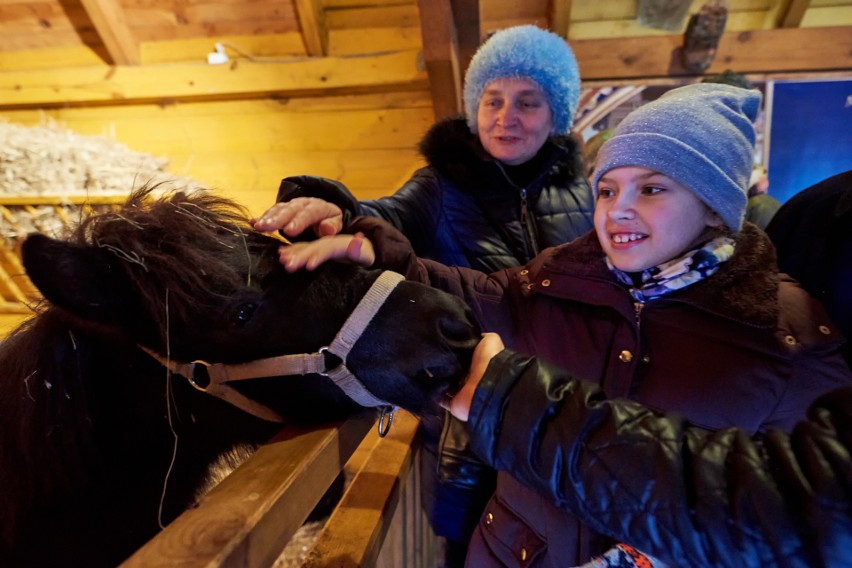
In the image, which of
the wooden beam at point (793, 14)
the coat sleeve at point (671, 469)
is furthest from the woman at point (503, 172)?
the wooden beam at point (793, 14)

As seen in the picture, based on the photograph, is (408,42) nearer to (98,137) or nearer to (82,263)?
(98,137)

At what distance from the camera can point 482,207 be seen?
1.57 m

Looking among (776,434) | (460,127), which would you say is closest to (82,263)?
(776,434)

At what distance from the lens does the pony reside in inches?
30.8

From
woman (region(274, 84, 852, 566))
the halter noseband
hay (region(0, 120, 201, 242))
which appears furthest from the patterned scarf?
hay (region(0, 120, 201, 242))

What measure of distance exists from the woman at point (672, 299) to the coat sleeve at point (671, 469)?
319mm

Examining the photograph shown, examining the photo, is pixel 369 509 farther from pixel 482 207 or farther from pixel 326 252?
pixel 482 207

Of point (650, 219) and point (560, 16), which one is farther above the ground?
point (560, 16)

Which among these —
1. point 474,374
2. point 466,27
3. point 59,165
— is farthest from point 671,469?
point 59,165

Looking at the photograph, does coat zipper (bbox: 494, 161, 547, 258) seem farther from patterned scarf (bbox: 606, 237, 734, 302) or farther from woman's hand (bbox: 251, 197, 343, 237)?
woman's hand (bbox: 251, 197, 343, 237)

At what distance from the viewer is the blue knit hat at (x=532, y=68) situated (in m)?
1.54

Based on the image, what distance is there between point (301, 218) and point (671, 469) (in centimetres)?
80

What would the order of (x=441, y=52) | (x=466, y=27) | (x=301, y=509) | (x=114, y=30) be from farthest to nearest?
(x=114, y=30), (x=466, y=27), (x=441, y=52), (x=301, y=509)

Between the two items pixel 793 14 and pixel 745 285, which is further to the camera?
pixel 793 14
